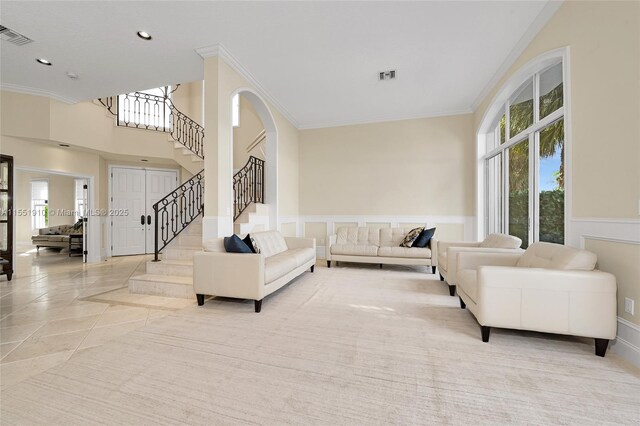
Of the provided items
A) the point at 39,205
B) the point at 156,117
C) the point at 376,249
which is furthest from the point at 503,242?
the point at 39,205

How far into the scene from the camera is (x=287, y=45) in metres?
3.76

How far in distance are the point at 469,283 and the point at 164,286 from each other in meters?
4.02

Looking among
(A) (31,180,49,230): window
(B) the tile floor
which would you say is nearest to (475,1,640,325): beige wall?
(B) the tile floor

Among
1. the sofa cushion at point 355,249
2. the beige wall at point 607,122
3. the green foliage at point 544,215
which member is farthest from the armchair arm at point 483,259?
the sofa cushion at point 355,249

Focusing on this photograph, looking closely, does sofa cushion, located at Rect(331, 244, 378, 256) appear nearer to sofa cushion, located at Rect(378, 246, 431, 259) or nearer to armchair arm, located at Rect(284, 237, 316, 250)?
sofa cushion, located at Rect(378, 246, 431, 259)

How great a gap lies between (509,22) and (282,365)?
4655 mm

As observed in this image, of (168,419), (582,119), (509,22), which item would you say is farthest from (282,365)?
(509,22)

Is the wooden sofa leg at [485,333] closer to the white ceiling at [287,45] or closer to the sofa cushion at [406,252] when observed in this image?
the sofa cushion at [406,252]

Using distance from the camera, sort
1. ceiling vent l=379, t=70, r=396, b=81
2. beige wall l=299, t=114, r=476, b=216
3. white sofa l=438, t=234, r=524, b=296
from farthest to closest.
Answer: beige wall l=299, t=114, r=476, b=216 → ceiling vent l=379, t=70, r=396, b=81 → white sofa l=438, t=234, r=524, b=296

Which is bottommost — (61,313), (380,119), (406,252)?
(61,313)

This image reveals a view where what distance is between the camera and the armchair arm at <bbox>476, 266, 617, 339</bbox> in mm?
2178

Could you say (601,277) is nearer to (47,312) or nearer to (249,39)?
(249,39)

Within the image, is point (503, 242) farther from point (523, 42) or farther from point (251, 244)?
point (251, 244)

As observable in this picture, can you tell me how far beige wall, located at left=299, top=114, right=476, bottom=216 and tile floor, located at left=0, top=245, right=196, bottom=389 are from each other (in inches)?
172
